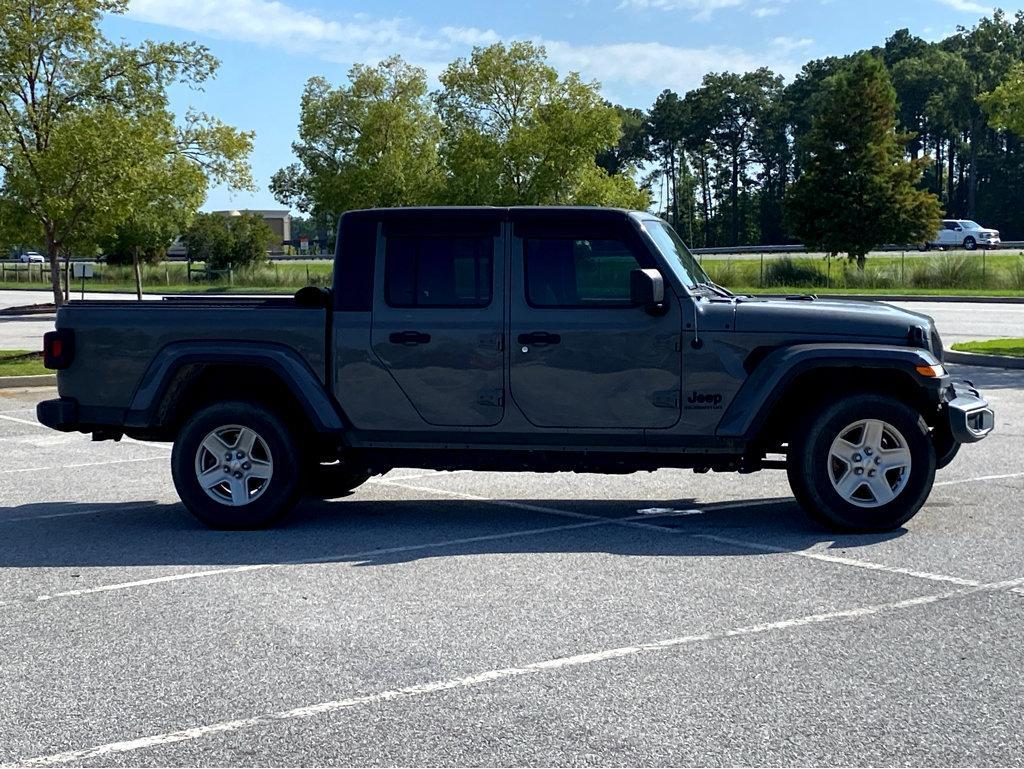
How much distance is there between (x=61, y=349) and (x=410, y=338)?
2325 mm

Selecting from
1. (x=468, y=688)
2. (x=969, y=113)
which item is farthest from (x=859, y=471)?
(x=969, y=113)

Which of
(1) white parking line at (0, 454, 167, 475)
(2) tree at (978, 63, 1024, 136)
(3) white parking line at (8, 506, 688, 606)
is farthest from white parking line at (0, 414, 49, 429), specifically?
(2) tree at (978, 63, 1024, 136)

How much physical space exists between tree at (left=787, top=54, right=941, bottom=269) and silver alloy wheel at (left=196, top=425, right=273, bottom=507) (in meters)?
51.9

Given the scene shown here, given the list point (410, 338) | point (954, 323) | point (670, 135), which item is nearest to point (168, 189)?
point (954, 323)

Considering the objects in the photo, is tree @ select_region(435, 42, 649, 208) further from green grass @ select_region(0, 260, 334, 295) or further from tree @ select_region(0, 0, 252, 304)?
tree @ select_region(0, 0, 252, 304)

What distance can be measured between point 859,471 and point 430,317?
2.83m

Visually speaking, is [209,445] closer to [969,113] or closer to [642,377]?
[642,377]

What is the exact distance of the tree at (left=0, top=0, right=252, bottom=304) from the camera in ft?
75.0

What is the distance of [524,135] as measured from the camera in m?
56.4

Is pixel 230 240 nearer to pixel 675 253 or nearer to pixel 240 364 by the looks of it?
pixel 240 364

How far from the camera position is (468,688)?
5.28 meters

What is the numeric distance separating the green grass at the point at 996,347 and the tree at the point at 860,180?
3552 centimetres

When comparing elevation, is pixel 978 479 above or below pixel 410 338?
below

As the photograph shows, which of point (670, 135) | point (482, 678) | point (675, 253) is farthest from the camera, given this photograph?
point (670, 135)
